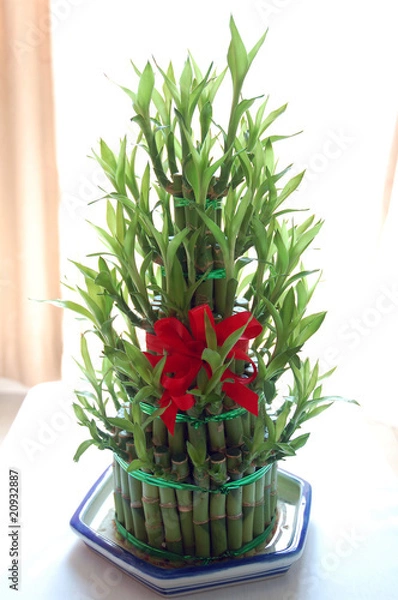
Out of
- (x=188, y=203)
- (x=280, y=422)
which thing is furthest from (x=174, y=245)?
(x=280, y=422)

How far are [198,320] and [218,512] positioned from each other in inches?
10.2

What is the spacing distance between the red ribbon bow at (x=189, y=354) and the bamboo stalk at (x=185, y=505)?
0.23 ft

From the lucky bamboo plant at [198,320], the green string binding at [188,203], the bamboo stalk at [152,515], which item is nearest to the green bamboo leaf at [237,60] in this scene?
the lucky bamboo plant at [198,320]

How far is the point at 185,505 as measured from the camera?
755 millimetres

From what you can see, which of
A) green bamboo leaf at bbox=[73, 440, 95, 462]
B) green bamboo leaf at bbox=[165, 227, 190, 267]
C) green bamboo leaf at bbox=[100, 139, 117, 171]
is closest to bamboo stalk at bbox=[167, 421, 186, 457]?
green bamboo leaf at bbox=[73, 440, 95, 462]

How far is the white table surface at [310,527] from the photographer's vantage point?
778 millimetres

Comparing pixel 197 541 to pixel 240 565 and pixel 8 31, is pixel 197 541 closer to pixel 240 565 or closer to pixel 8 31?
pixel 240 565

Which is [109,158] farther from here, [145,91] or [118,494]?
[118,494]

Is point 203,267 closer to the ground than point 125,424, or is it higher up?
higher up

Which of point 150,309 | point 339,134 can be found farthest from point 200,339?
point 339,134

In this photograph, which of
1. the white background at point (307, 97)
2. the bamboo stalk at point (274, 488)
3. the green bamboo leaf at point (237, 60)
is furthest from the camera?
the white background at point (307, 97)

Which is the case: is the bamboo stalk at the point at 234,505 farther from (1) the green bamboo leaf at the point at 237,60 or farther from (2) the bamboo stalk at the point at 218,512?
(1) the green bamboo leaf at the point at 237,60

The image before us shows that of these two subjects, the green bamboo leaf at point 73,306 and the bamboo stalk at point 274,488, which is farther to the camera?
the bamboo stalk at point 274,488

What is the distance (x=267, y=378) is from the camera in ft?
2.42
